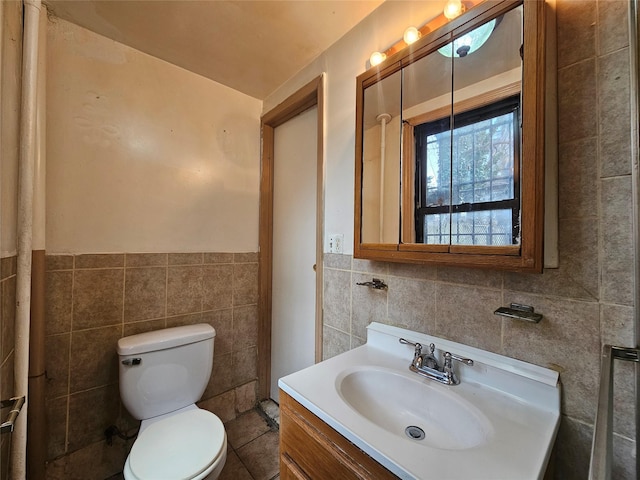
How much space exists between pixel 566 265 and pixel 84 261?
1.95 m

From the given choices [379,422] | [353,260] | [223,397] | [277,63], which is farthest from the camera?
[223,397]

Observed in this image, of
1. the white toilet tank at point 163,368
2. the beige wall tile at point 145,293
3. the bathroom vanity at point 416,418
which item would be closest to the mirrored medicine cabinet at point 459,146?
the bathroom vanity at point 416,418

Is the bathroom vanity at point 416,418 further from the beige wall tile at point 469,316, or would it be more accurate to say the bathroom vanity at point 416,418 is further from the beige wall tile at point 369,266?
the beige wall tile at point 369,266

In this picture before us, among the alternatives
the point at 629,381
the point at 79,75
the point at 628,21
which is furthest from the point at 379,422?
the point at 79,75

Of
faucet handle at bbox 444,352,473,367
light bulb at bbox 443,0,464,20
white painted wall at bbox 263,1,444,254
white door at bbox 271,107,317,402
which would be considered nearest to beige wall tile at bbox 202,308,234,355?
white door at bbox 271,107,317,402

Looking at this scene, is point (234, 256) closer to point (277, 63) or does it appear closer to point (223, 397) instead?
point (223, 397)

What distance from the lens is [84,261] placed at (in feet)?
4.35

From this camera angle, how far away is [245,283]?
188 cm

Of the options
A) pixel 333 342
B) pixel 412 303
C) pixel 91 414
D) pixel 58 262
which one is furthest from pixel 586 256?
pixel 91 414

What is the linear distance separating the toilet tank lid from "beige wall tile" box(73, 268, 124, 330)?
0.16 metres

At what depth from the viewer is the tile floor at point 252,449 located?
1400 millimetres

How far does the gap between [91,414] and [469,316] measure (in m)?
1.84

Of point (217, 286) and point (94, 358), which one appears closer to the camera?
point (94, 358)

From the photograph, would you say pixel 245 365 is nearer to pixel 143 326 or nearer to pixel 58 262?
pixel 143 326
